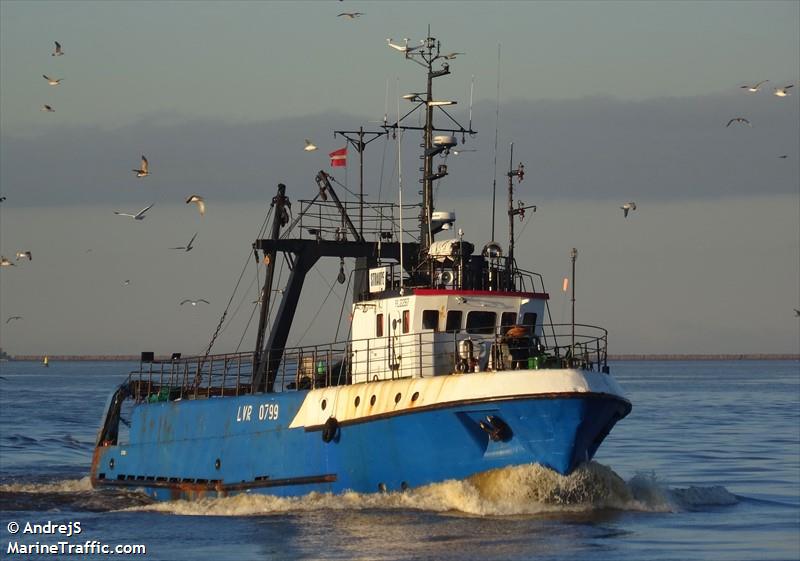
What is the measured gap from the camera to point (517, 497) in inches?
1037

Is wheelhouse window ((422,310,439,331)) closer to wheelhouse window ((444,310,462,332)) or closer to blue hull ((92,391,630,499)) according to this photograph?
wheelhouse window ((444,310,462,332))

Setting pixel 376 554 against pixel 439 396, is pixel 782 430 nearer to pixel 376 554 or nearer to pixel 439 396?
pixel 439 396

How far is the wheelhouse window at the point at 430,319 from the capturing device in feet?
95.5

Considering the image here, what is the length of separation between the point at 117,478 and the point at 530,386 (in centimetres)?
1618

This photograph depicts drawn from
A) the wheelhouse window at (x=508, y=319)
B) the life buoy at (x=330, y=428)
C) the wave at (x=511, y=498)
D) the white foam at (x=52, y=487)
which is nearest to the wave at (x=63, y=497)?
the white foam at (x=52, y=487)

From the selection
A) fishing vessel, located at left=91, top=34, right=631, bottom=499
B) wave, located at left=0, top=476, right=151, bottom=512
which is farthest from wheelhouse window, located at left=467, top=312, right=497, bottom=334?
wave, located at left=0, top=476, right=151, bottom=512

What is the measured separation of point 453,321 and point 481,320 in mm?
625

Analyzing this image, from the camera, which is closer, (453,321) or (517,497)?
(517,497)

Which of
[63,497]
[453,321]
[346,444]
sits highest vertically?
[453,321]

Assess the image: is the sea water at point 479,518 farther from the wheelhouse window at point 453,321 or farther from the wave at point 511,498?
the wheelhouse window at point 453,321

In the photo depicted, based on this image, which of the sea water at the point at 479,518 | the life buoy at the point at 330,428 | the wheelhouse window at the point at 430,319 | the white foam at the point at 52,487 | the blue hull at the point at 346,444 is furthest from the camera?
the white foam at the point at 52,487

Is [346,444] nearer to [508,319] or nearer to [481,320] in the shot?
[481,320]

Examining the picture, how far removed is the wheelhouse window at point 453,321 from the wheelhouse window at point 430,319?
235mm

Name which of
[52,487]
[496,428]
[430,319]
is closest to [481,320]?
[430,319]
